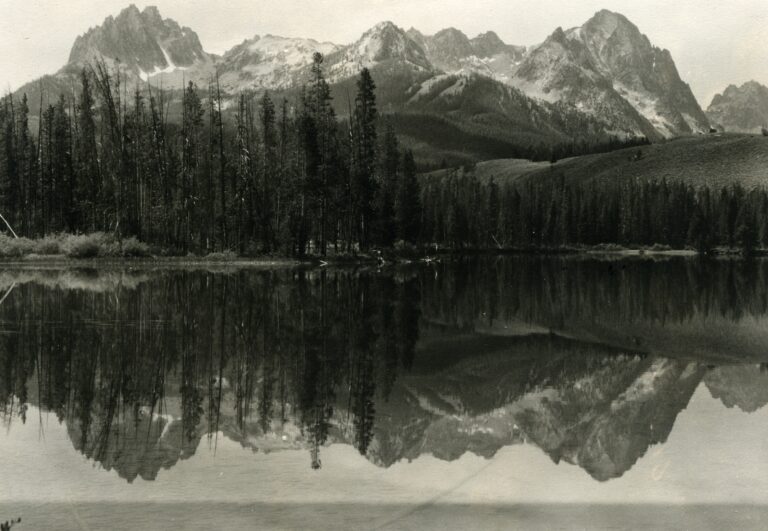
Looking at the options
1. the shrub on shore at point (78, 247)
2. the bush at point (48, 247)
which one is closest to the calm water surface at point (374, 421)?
the shrub on shore at point (78, 247)

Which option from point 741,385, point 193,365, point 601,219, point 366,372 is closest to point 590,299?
point 741,385

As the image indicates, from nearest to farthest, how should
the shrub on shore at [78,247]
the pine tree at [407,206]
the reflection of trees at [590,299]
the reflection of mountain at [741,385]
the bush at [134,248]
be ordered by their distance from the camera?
the reflection of mountain at [741,385]
the reflection of trees at [590,299]
the shrub on shore at [78,247]
the bush at [134,248]
the pine tree at [407,206]

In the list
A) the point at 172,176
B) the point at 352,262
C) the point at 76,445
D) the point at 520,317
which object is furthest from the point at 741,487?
the point at 172,176

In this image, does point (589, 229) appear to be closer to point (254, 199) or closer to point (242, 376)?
point (254, 199)

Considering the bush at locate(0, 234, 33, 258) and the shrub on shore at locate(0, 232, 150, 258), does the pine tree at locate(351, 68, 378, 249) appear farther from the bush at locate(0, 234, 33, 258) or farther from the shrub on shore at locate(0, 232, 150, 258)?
the bush at locate(0, 234, 33, 258)

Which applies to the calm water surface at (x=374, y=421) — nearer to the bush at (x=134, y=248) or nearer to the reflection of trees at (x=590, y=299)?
the reflection of trees at (x=590, y=299)
